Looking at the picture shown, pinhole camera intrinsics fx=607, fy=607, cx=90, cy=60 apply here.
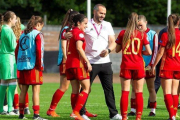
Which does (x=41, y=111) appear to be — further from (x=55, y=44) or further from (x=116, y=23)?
(x=116, y=23)

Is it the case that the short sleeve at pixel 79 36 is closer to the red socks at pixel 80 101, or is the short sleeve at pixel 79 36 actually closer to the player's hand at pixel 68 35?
the player's hand at pixel 68 35

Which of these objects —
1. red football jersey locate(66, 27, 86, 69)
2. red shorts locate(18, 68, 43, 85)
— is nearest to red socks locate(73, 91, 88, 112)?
red football jersey locate(66, 27, 86, 69)

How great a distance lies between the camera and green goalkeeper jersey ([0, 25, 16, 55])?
11695mm

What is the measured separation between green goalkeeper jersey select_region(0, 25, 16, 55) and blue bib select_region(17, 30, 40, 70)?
0.72m

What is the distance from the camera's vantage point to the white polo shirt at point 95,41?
36.3ft

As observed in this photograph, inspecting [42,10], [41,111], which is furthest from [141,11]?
[41,111]

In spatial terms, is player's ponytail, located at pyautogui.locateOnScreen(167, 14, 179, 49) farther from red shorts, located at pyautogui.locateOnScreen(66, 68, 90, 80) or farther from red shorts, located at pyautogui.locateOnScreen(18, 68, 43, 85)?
red shorts, located at pyautogui.locateOnScreen(18, 68, 43, 85)

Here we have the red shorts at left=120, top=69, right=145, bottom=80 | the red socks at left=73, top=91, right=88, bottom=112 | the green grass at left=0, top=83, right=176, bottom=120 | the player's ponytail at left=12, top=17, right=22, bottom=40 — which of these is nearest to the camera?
the red shorts at left=120, top=69, right=145, bottom=80

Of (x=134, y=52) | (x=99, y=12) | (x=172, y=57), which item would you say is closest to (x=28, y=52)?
(x=99, y=12)

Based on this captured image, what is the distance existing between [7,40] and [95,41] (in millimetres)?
1835

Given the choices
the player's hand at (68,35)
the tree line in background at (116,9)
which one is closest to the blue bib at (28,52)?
the player's hand at (68,35)

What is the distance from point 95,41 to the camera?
1108 centimetres

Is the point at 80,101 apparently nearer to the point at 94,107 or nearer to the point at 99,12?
the point at 99,12

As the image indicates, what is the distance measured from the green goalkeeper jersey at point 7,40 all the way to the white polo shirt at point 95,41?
153cm
